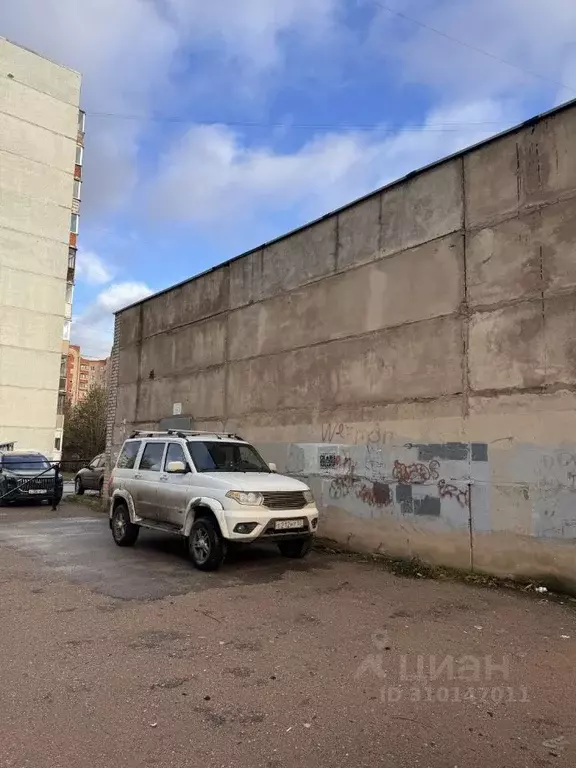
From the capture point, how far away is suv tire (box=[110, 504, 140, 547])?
1023cm

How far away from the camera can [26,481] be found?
56.2ft

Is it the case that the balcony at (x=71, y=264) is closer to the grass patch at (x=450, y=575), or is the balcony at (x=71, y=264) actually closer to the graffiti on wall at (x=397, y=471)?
the graffiti on wall at (x=397, y=471)

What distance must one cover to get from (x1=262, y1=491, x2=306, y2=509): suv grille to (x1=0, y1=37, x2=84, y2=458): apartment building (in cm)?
3638

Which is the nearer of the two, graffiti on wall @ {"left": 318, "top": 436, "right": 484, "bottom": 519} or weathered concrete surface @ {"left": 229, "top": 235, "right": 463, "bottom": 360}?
graffiti on wall @ {"left": 318, "top": 436, "right": 484, "bottom": 519}

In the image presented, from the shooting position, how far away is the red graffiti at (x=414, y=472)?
8781 mm

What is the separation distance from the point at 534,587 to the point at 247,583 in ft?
12.3

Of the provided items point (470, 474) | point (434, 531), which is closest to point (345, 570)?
point (434, 531)

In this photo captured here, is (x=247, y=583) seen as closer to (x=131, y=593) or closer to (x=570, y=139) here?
(x=131, y=593)

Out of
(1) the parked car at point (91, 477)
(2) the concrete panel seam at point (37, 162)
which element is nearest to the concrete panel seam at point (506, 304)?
(1) the parked car at point (91, 477)

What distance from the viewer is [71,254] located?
4678 centimetres

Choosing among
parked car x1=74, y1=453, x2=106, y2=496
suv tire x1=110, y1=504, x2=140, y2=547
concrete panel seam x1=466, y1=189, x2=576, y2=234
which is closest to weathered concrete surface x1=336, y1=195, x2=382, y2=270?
concrete panel seam x1=466, y1=189, x2=576, y2=234

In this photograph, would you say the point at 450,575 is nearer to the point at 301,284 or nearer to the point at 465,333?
the point at 465,333

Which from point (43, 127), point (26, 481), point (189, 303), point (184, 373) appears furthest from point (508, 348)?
point (43, 127)

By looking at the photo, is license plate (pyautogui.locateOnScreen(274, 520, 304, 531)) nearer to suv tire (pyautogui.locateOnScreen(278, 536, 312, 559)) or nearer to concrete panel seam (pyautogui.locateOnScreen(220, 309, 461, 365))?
suv tire (pyautogui.locateOnScreen(278, 536, 312, 559))
